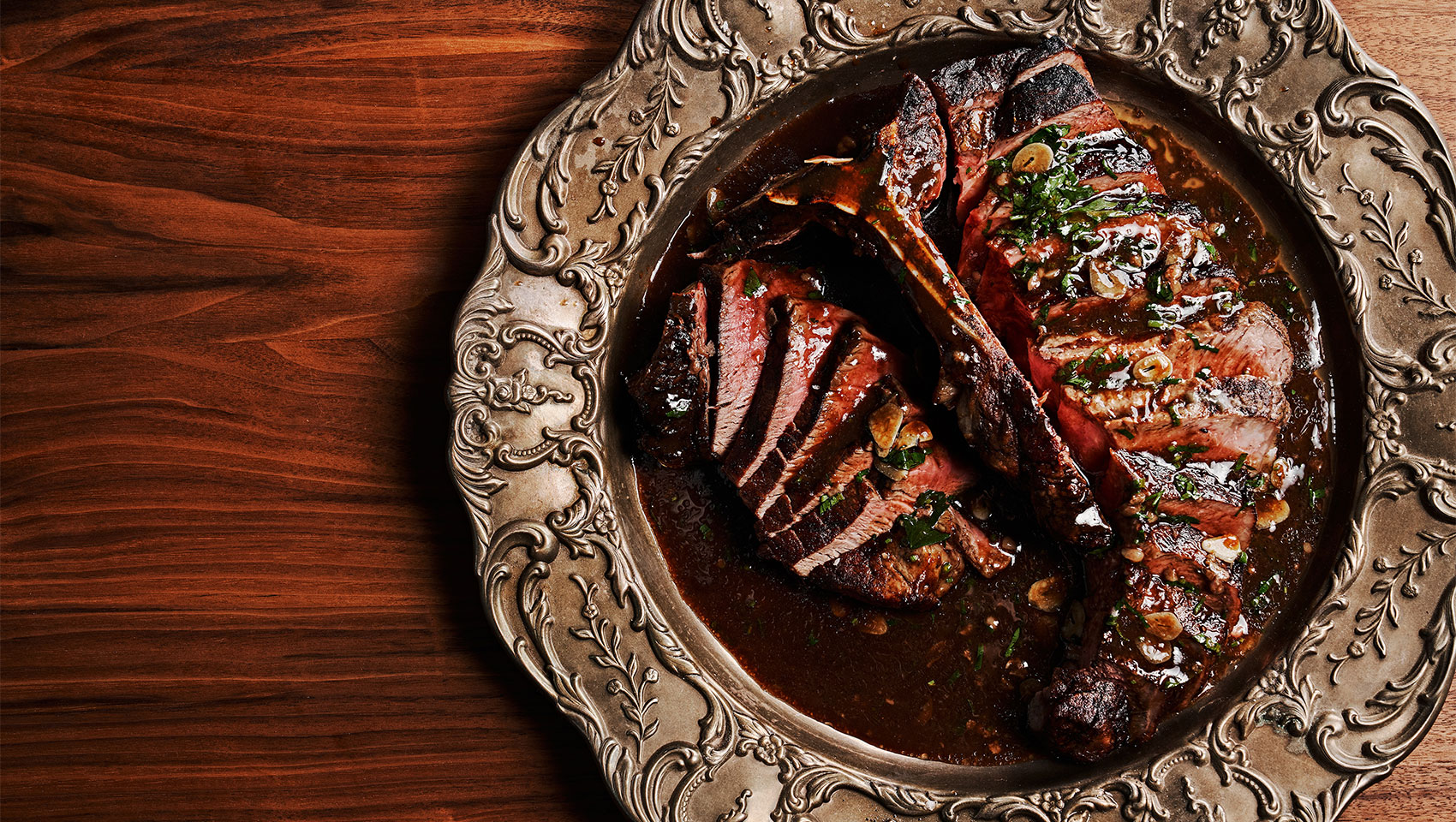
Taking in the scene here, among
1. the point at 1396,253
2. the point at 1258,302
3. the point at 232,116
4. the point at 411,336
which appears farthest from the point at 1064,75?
the point at 232,116

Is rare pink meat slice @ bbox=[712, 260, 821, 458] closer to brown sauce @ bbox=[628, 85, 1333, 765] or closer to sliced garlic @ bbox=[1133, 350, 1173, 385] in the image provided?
brown sauce @ bbox=[628, 85, 1333, 765]

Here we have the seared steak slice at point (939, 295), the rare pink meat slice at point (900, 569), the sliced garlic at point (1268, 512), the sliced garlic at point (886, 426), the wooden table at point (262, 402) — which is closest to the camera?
the seared steak slice at point (939, 295)

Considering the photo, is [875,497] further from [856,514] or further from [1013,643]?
[1013,643]

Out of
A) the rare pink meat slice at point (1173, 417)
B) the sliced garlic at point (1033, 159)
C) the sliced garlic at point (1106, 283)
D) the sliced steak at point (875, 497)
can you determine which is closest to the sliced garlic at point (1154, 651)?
the rare pink meat slice at point (1173, 417)

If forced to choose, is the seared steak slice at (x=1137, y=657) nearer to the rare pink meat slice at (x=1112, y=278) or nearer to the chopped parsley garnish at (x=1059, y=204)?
the rare pink meat slice at (x=1112, y=278)

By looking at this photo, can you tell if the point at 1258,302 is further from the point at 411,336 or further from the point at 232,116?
the point at 232,116
